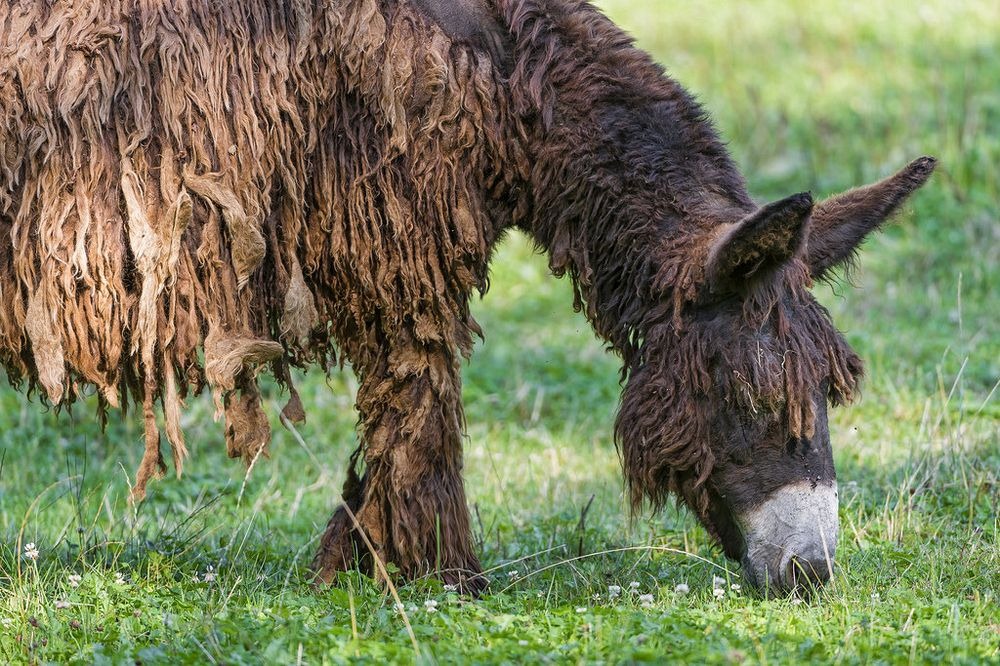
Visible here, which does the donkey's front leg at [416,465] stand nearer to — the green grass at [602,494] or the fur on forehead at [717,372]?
the green grass at [602,494]

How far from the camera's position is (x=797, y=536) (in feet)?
13.6

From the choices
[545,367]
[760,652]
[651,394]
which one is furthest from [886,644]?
[545,367]

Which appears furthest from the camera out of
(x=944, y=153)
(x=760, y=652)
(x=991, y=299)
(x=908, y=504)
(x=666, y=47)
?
(x=666, y=47)

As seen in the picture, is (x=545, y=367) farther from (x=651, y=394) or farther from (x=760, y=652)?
(x=760, y=652)

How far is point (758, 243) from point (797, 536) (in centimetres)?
A: 102

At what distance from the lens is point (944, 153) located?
10.8 metres

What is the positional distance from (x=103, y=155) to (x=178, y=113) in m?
0.29

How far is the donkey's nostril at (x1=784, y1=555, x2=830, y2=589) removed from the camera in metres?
4.14

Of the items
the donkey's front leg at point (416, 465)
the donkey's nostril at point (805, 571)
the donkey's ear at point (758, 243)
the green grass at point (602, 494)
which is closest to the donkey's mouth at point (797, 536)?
the donkey's nostril at point (805, 571)

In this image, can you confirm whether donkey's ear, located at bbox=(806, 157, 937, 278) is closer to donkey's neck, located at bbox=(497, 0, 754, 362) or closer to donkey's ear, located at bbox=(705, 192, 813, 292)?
donkey's neck, located at bbox=(497, 0, 754, 362)

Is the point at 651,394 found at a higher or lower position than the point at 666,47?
lower

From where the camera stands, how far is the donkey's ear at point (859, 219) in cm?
439

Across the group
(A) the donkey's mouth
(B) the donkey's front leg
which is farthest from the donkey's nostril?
(B) the donkey's front leg

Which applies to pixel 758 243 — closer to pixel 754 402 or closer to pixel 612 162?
pixel 754 402
